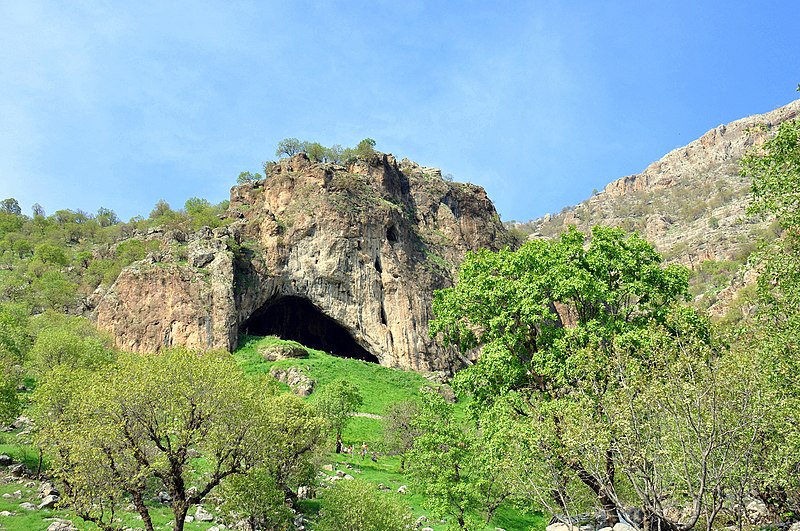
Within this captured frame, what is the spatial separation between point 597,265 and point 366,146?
262 ft

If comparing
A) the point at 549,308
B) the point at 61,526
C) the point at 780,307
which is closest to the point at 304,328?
the point at 61,526

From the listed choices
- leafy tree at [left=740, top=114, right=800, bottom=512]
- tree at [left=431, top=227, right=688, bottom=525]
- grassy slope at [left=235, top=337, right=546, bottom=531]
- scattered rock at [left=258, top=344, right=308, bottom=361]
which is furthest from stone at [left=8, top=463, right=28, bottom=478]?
scattered rock at [left=258, top=344, right=308, bottom=361]

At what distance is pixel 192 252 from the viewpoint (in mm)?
68312

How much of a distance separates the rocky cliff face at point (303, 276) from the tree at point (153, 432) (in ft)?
144

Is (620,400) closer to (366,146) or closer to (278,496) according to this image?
(278,496)

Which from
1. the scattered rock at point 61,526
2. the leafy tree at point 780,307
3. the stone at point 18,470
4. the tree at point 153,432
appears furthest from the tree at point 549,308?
the stone at point 18,470

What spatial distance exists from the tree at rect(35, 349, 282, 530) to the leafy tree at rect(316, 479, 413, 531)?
366 cm

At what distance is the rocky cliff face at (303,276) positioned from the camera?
65.6 metres

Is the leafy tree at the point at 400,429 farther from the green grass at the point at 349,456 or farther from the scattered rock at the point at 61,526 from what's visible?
the scattered rock at the point at 61,526

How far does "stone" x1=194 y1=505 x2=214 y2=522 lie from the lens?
2406 centimetres

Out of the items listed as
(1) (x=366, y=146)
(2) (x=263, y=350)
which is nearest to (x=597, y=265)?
(2) (x=263, y=350)

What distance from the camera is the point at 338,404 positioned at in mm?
40406

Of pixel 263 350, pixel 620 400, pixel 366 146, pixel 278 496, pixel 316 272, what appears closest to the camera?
pixel 620 400

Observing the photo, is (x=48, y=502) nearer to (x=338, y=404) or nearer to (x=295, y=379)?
(x=338, y=404)
